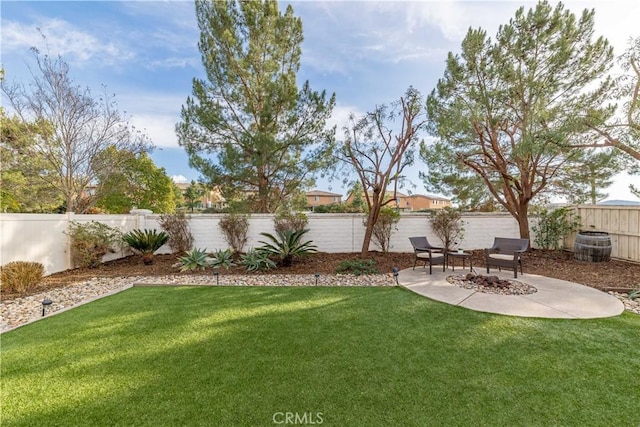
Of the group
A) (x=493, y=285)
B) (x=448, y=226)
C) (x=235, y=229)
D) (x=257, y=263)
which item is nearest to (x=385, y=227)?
(x=448, y=226)

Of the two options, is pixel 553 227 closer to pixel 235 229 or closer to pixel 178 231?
pixel 235 229

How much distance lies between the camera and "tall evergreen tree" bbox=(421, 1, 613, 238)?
260 inches

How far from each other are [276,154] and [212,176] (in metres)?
2.45

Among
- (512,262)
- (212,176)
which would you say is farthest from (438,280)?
(212,176)

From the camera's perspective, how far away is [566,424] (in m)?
1.87

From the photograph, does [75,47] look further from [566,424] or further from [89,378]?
[566,424]

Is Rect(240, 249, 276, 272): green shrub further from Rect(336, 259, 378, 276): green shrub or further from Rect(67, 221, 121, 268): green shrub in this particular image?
Rect(67, 221, 121, 268): green shrub

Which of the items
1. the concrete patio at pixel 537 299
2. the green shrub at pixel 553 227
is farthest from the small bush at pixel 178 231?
the green shrub at pixel 553 227

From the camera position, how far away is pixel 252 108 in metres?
9.32

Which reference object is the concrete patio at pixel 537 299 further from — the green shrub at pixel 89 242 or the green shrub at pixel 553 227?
the green shrub at pixel 89 242

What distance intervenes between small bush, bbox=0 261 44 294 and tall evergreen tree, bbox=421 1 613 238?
35.0ft

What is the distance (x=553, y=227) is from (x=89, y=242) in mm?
Result: 14584

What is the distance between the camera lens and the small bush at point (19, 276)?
195 inches

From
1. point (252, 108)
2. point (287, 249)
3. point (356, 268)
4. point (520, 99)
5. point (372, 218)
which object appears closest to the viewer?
point (356, 268)
